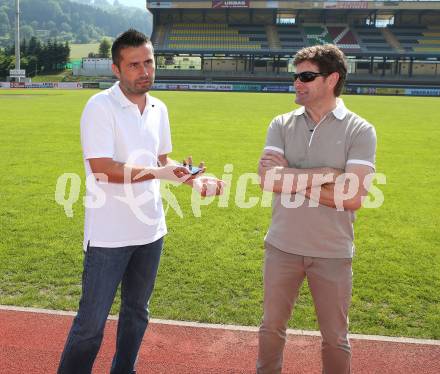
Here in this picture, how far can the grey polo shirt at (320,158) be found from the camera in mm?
2947

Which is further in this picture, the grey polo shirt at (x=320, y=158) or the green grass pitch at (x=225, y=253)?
the green grass pitch at (x=225, y=253)

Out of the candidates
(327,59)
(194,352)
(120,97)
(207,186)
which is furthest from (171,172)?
(194,352)

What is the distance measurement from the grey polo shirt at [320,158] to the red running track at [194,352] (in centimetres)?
128

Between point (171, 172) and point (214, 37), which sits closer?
point (171, 172)

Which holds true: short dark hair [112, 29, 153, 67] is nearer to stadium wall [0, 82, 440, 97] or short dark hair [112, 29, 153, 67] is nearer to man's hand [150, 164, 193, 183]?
man's hand [150, 164, 193, 183]

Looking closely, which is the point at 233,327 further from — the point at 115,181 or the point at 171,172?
the point at 115,181

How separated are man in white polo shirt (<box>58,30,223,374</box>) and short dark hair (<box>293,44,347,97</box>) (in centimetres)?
98

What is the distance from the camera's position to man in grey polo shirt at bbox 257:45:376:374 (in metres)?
2.95

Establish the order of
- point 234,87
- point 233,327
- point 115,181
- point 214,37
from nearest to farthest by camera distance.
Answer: point 115,181, point 233,327, point 234,87, point 214,37

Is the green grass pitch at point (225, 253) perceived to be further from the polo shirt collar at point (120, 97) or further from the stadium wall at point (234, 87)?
the stadium wall at point (234, 87)

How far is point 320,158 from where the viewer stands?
9.86ft

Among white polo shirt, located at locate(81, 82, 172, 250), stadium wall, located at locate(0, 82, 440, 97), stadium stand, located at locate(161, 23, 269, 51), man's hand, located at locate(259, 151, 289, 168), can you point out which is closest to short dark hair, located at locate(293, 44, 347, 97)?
man's hand, located at locate(259, 151, 289, 168)

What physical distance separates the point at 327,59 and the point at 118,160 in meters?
1.42

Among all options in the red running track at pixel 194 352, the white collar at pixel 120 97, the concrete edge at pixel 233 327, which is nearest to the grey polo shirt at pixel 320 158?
the white collar at pixel 120 97
